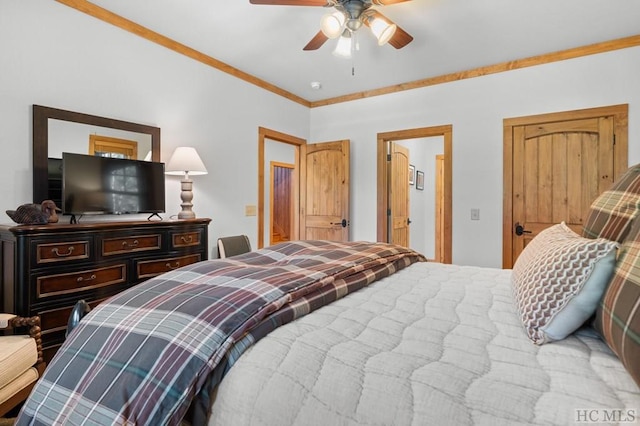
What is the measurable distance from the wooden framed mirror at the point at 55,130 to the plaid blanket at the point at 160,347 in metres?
1.72

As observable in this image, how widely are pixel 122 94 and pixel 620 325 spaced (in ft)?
10.6

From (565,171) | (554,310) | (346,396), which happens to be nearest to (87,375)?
(346,396)

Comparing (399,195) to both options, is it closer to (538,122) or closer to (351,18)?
(538,122)

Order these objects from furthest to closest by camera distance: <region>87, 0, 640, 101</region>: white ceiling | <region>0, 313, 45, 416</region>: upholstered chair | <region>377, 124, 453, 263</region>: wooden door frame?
<region>377, 124, 453, 263</region>: wooden door frame < <region>87, 0, 640, 101</region>: white ceiling < <region>0, 313, 45, 416</region>: upholstered chair

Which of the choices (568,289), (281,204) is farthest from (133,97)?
(281,204)

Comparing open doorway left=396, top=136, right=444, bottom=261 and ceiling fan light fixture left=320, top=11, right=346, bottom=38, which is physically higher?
ceiling fan light fixture left=320, top=11, right=346, bottom=38

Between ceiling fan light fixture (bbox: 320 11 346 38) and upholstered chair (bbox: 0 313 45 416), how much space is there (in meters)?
2.39

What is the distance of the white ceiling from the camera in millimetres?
2535

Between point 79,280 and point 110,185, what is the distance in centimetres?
79

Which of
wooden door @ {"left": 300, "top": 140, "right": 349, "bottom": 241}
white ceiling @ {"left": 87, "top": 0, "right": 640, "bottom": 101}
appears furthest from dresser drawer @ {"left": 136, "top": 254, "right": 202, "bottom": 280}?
wooden door @ {"left": 300, "top": 140, "right": 349, "bottom": 241}

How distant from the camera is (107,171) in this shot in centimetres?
253

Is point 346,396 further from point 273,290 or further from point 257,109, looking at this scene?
point 257,109

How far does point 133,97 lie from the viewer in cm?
278

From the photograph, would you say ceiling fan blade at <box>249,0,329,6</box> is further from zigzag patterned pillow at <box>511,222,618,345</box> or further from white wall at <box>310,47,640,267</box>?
white wall at <box>310,47,640,267</box>
